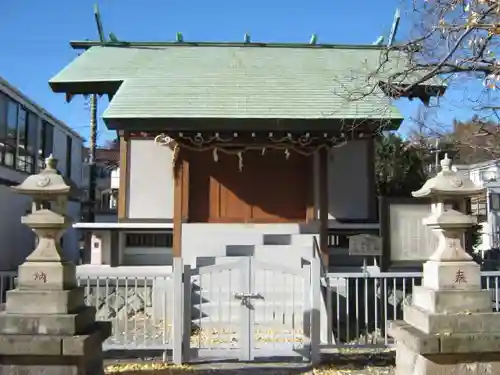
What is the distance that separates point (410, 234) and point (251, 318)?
3.32 m

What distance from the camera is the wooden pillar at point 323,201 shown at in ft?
38.5

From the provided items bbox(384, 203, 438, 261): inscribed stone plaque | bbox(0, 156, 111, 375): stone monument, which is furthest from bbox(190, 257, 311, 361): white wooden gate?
bbox(0, 156, 111, 375): stone monument

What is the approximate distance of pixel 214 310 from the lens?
10.1 m

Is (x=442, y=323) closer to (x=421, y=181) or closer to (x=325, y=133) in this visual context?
(x=325, y=133)

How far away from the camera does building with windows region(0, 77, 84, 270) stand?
50.3ft

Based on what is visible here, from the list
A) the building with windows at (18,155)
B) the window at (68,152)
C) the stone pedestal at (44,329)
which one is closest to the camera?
the stone pedestal at (44,329)

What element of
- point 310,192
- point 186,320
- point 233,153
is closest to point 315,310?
point 186,320

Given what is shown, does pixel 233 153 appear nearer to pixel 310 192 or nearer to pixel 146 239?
pixel 310 192

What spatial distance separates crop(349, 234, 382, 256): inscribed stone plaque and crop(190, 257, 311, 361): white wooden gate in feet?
3.97

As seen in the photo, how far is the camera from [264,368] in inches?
303

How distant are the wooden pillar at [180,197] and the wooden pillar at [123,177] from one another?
1.39 meters

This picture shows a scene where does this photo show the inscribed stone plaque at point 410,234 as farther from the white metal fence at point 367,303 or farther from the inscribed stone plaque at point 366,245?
the white metal fence at point 367,303

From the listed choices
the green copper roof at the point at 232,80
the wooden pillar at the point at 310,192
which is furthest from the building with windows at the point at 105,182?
the wooden pillar at the point at 310,192

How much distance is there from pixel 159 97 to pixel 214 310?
4732 mm
